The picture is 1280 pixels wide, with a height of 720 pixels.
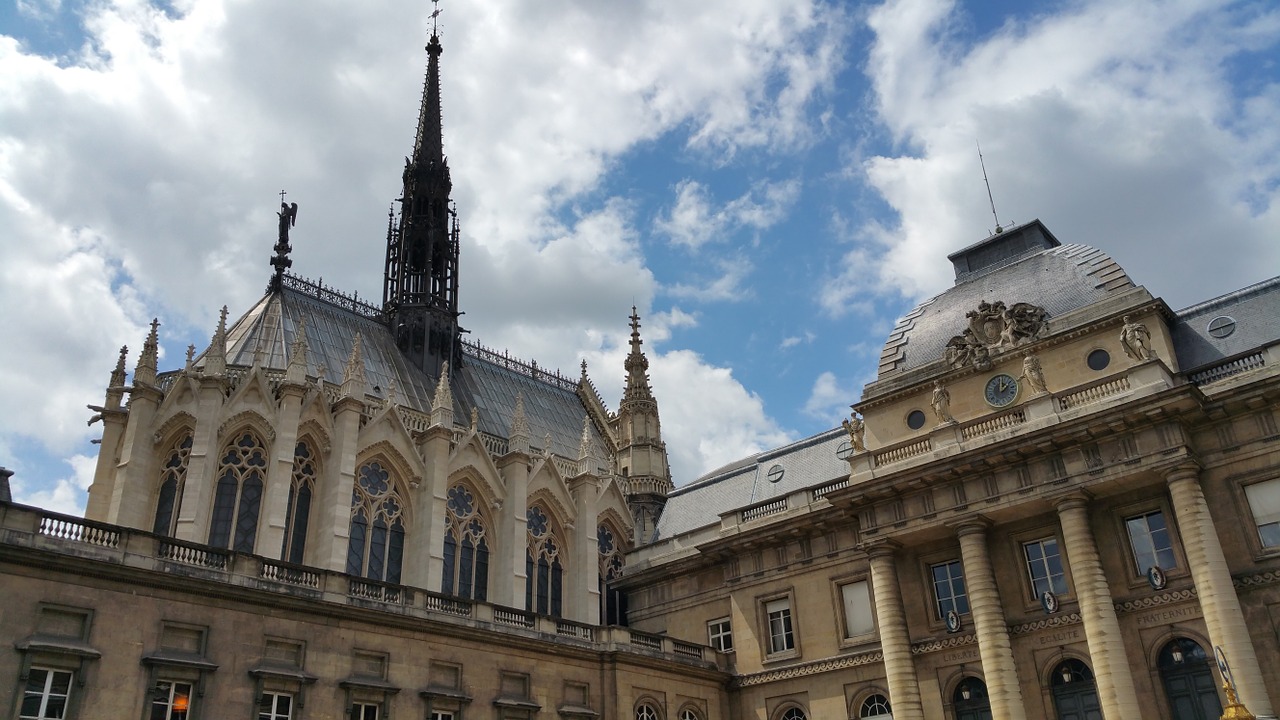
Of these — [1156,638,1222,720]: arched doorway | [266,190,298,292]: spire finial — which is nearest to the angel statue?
[266,190,298,292]: spire finial

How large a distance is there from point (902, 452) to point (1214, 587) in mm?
10326

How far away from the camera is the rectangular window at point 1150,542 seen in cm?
2859

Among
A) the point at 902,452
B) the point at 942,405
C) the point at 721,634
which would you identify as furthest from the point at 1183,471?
the point at 721,634

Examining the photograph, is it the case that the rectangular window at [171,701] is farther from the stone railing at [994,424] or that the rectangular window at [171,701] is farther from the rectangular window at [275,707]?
the stone railing at [994,424]

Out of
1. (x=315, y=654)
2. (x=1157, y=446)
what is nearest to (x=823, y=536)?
(x=1157, y=446)

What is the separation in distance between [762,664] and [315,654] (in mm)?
16769

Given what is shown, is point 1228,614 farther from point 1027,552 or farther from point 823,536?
point 823,536

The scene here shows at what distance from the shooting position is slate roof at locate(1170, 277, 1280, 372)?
101ft

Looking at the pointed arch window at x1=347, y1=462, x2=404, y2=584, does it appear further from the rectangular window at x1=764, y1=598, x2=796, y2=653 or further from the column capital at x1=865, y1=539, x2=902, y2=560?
the column capital at x1=865, y1=539, x2=902, y2=560

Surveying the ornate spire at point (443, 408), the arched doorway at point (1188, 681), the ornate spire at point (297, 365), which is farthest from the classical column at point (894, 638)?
the ornate spire at point (297, 365)

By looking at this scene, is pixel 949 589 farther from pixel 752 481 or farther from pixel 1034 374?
pixel 752 481

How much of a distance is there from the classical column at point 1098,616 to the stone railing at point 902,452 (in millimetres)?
5045

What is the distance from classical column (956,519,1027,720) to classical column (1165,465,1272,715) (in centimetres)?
551

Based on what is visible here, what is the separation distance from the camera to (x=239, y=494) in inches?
1384
